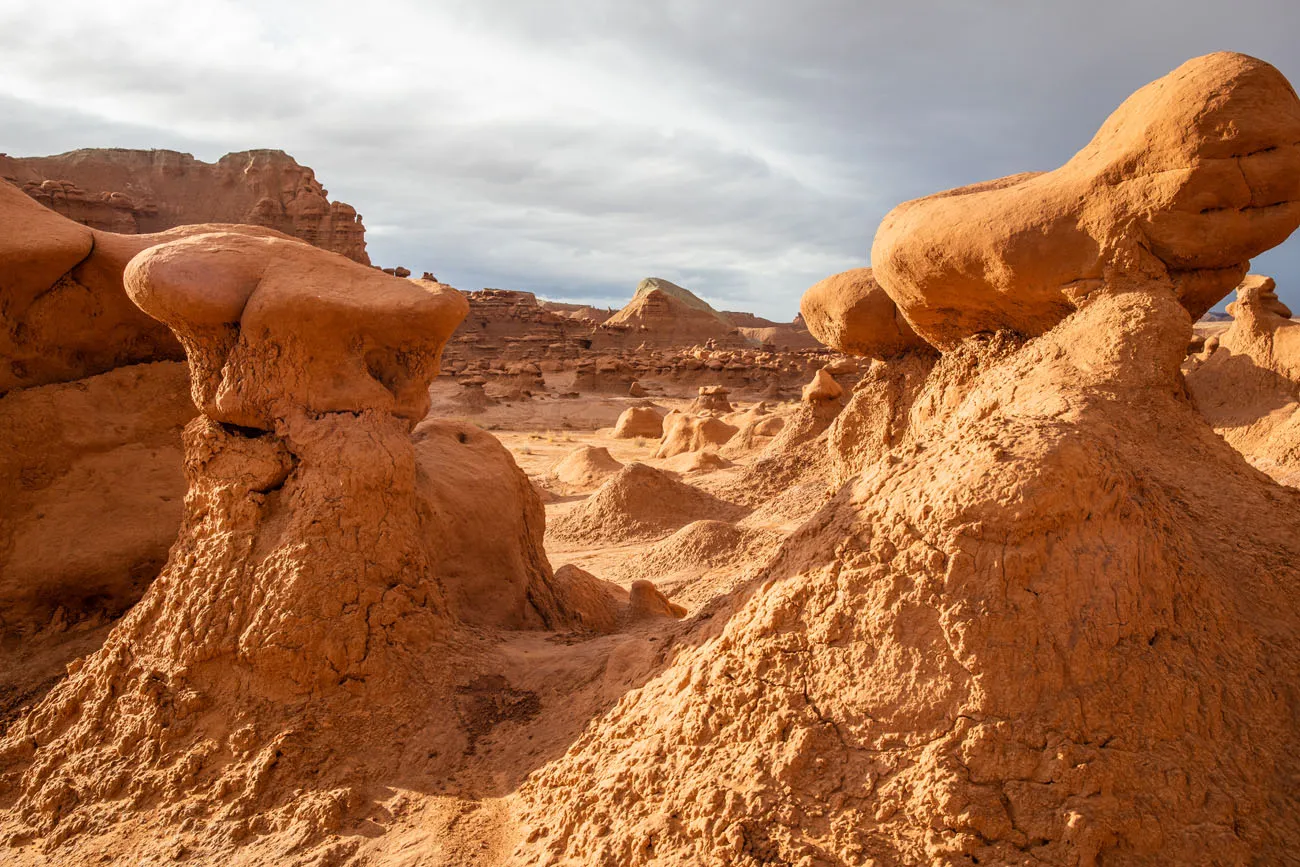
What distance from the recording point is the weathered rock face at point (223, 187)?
29219mm

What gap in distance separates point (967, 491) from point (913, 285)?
199cm

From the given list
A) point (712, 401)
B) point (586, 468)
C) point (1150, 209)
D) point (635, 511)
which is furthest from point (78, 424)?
point (712, 401)

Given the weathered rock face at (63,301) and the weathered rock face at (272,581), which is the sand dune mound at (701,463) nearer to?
the weathered rock face at (63,301)

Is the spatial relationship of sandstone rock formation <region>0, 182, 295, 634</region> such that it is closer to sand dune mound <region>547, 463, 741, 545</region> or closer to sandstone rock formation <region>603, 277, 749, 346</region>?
sand dune mound <region>547, 463, 741, 545</region>

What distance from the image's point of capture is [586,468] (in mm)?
10898

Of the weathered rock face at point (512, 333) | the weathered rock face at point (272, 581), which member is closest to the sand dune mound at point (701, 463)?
the weathered rock face at point (272, 581)

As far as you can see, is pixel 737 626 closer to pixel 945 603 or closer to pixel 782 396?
pixel 945 603

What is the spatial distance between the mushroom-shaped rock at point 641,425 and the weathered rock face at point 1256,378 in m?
9.20

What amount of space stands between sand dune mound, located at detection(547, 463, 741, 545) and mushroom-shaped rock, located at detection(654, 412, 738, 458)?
157 inches

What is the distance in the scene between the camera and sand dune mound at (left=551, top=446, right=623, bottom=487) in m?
10.7

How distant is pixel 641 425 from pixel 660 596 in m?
11.6

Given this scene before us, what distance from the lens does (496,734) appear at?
258 centimetres

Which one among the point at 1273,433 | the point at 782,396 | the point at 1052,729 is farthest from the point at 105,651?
the point at 782,396

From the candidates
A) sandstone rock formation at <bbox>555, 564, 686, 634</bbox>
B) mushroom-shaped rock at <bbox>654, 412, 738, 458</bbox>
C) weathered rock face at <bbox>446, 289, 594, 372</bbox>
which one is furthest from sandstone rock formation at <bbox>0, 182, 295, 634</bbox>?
weathered rock face at <bbox>446, 289, 594, 372</bbox>
